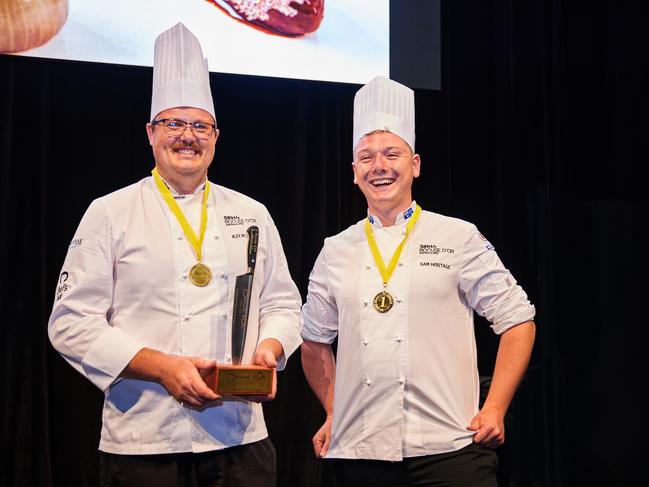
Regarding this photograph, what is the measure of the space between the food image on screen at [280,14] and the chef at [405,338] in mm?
1113

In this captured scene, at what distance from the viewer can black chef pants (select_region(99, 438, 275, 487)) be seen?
1.71 meters

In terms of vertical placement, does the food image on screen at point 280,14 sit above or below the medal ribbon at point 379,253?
above

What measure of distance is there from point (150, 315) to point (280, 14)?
1718 millimetres

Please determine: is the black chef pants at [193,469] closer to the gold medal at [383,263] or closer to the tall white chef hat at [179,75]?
the gold medal at [383,263]

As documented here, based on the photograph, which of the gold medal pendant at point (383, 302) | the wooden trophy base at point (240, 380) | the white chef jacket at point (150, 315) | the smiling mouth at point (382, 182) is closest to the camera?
the wooden trophy base at point (240, 380)

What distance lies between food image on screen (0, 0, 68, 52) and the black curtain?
14cm

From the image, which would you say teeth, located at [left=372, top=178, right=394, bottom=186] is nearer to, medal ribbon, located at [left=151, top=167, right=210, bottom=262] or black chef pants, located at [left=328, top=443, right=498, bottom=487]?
medal ribbon, located at [left=151, top=167, right=210, bottom=262]

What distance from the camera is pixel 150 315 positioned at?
1806 millimetres

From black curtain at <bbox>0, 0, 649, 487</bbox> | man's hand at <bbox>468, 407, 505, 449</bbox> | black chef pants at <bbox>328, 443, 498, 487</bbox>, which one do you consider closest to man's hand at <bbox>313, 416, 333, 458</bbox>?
black chef pants at <bbox>328, 443, 498, 487</bbox>

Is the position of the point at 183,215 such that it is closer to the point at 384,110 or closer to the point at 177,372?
the point at 177,372

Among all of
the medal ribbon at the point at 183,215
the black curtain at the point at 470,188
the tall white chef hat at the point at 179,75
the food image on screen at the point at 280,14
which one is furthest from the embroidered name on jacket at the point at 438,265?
the food image on screen at the point at 280,14

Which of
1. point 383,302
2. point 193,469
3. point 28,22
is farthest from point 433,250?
point 28,22

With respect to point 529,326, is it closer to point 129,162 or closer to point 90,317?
point 90,317

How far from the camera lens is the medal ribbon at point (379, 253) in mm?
2020
